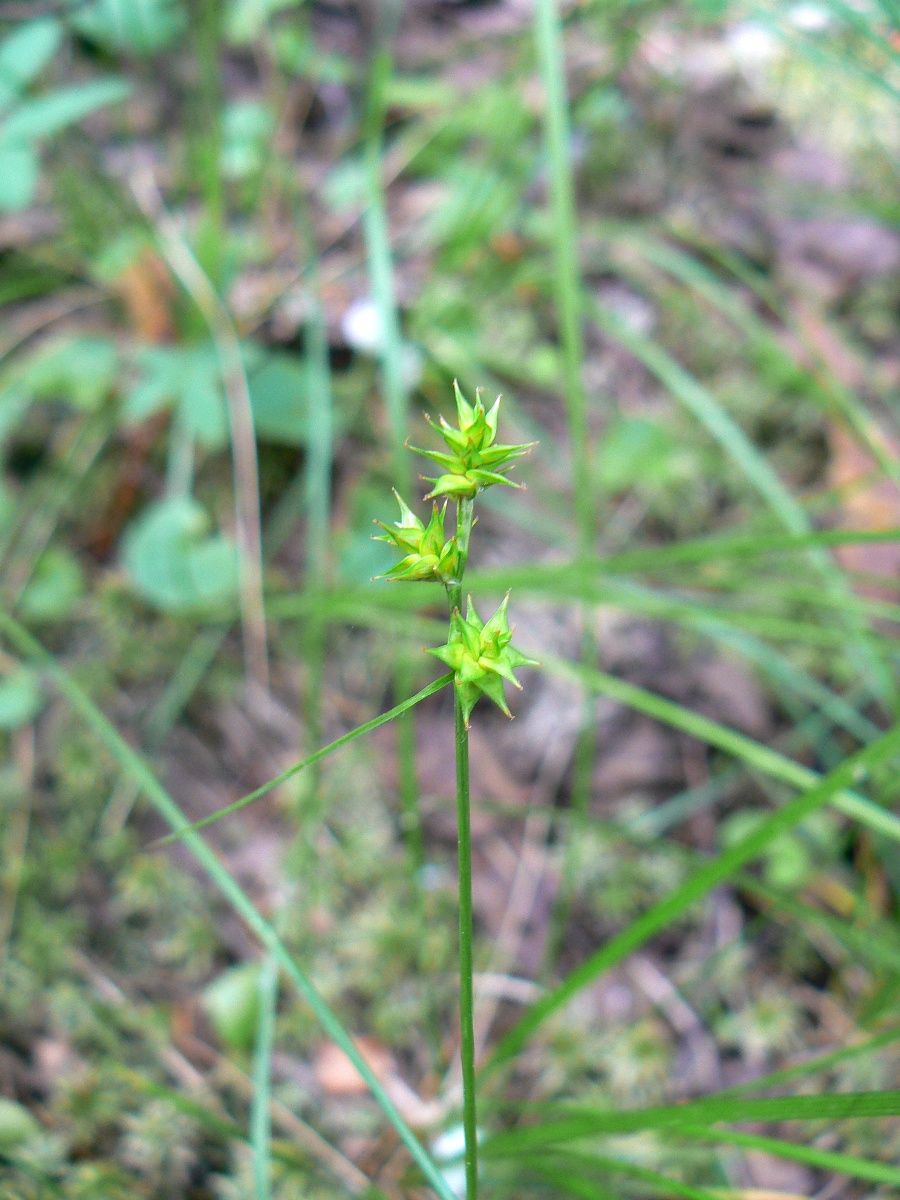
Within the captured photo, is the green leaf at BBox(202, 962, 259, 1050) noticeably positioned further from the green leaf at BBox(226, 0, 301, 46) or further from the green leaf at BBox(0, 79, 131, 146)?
the green leaf at BBox(226, 0, 301, 46)

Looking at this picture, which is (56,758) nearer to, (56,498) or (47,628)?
(47,628)

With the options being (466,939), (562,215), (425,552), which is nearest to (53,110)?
(562,215)

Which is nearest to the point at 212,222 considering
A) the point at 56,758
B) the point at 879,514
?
the point at 56,758

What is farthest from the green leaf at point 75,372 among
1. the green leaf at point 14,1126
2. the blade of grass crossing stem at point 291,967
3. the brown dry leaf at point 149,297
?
the green leaf at point 14,1126

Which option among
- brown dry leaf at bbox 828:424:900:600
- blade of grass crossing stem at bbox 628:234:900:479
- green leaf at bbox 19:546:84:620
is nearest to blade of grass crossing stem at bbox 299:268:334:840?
green leaf at bbox 19:546:84:620

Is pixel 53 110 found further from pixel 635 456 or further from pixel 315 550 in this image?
pixel 635 456

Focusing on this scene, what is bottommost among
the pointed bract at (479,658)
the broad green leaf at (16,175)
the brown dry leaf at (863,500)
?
the pointed bract at (479,658)

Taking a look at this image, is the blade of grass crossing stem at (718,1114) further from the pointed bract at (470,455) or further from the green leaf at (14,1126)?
the green leaf at (14,1126)
